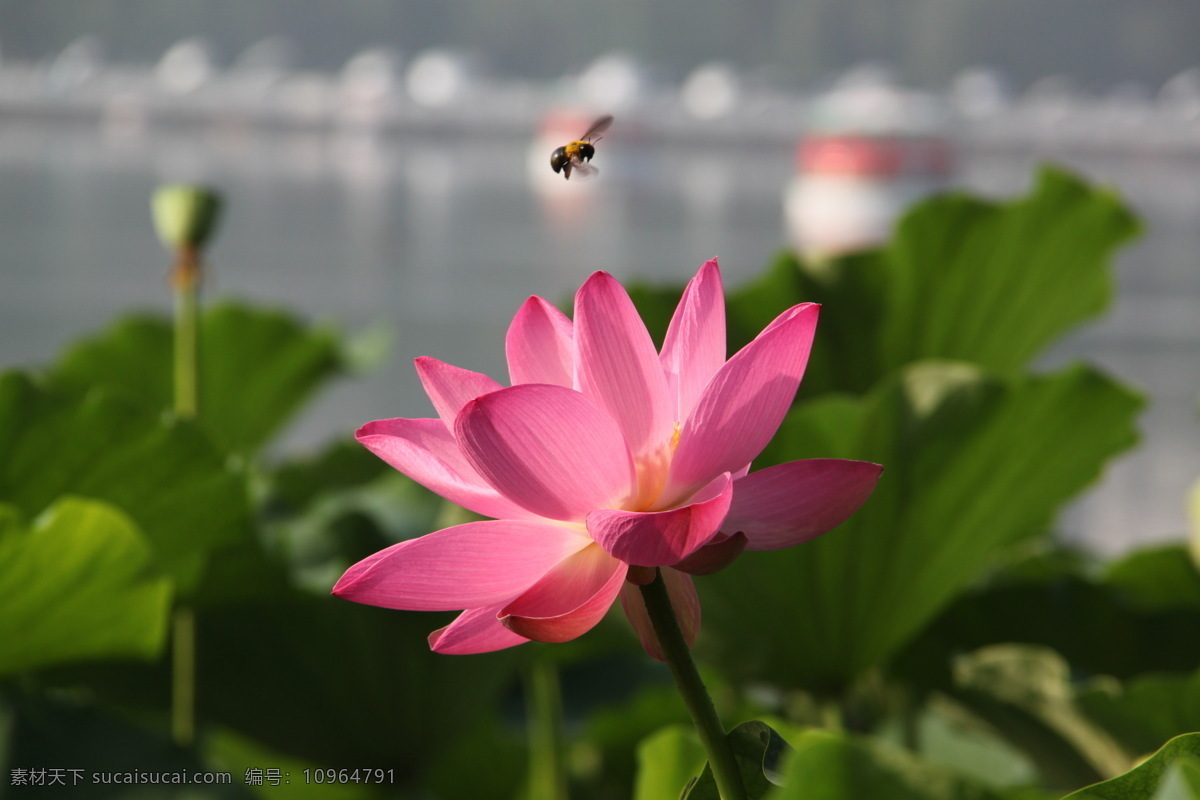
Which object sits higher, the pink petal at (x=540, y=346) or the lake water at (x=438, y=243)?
the lake water at (x=438, y=243)

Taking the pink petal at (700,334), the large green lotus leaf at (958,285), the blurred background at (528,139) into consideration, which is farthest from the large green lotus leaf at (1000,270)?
the blurred background at (528,139)

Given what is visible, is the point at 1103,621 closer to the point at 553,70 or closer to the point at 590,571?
the point at 590,571

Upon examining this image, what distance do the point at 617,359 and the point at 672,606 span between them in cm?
3

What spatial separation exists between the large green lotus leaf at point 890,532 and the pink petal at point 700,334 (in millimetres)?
186

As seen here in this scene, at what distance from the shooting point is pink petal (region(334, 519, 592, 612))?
10cm

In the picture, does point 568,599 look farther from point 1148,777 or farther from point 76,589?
point 76,589

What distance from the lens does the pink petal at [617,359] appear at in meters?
0.11

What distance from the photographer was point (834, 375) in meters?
0.41

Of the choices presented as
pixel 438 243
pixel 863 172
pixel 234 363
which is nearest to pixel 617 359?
pixel 234 363

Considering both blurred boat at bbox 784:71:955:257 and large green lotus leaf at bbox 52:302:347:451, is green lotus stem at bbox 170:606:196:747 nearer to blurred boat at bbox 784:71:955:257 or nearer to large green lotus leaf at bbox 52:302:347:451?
large green lotus leaf at bbox 52:302:347:451

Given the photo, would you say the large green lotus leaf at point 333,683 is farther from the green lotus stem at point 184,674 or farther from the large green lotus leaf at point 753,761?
the large green lotus leaf at point 753,761

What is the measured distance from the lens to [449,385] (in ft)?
0.39

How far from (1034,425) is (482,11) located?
45.7 feet

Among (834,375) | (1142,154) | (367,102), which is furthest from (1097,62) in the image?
(834,375)
